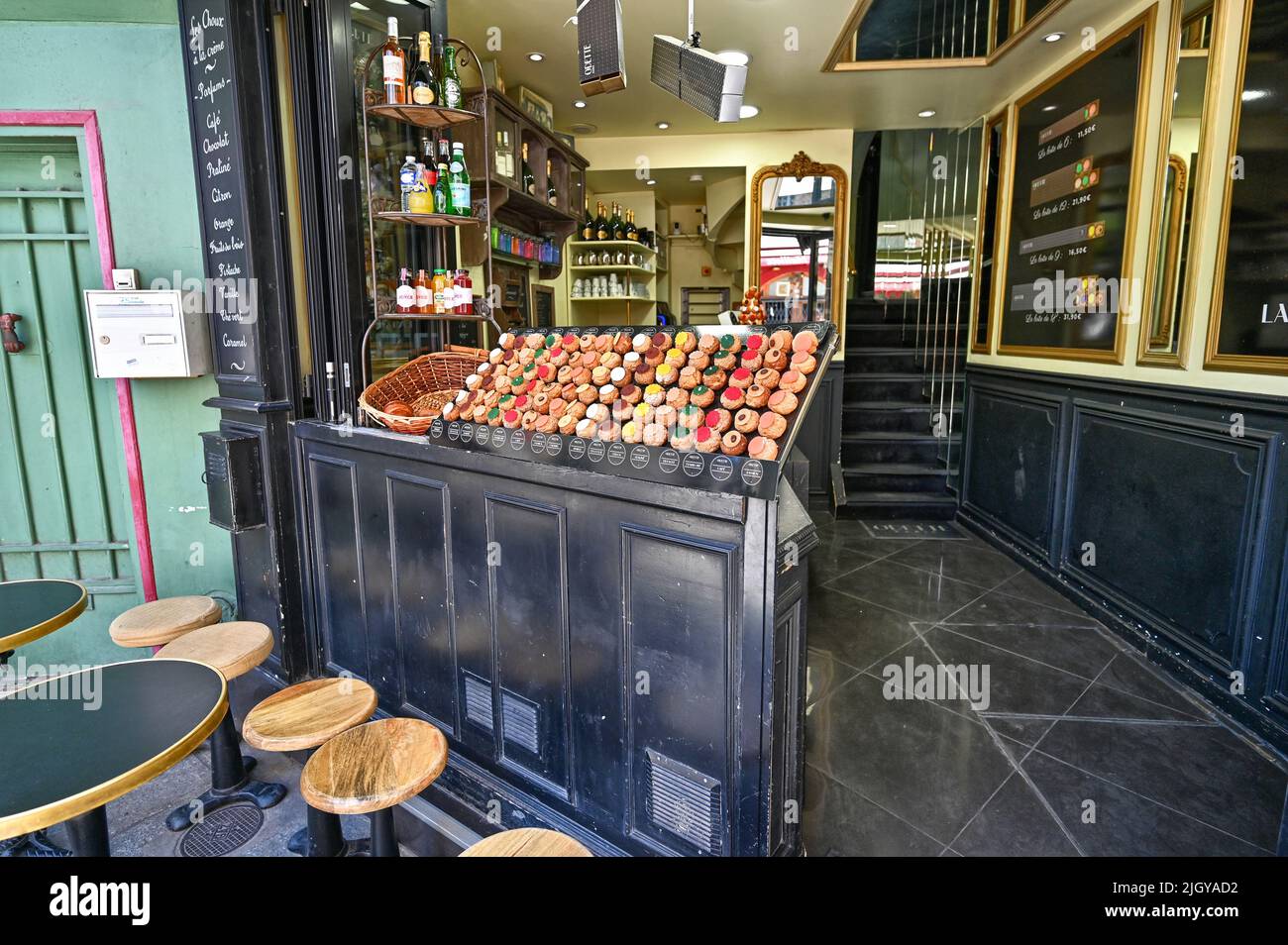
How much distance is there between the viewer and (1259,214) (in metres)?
2.62

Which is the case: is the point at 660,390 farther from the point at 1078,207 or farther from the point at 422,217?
the point at 1078,207

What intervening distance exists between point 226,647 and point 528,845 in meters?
1.43

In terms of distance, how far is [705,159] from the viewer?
6551 mm

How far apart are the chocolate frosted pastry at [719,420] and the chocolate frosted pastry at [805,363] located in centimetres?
19

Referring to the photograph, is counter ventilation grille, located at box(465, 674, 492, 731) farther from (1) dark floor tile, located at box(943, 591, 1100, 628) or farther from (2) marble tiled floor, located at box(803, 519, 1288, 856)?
(1) dark floor tile, located at box(943, 591, 1100, 628)

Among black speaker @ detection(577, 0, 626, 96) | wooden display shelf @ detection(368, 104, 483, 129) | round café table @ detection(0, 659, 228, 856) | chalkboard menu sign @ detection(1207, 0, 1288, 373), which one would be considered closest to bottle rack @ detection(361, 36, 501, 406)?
wooden display shelf @ detection(368, 104, 483, 129)

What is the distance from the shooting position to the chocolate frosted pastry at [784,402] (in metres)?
1.46

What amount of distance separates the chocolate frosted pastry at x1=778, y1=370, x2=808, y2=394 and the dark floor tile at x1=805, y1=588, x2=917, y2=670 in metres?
2.03

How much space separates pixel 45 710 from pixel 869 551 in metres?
4.42

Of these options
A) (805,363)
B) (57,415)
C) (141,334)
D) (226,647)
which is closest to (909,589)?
(805,363)

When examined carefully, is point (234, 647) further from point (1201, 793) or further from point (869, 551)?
point (869, 551)

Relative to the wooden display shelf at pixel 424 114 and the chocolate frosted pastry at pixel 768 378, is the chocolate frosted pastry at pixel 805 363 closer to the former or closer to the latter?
the chocolate frosted pastry at pixel 768 378

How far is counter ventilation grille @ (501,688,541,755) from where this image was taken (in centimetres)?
195
